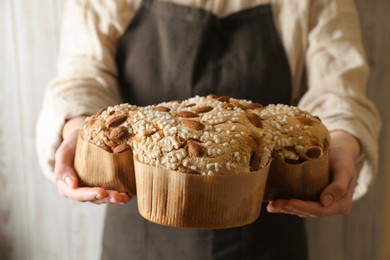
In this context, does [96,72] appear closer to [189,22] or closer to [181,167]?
[189,22]

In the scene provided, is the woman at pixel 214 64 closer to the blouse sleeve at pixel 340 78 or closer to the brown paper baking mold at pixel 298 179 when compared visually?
the blouse sleeve at pixel 340 78

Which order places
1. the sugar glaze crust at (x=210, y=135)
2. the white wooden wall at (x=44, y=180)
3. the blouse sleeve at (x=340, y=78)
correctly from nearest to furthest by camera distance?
the sugar glaze crust at (x=210, y=135)
the blouse sleeve at (x=340, y=78)
the white wooden wall at (x=44, y=180)

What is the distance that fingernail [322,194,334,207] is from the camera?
76cm

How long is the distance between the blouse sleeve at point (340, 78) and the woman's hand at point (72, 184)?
0.43 meters

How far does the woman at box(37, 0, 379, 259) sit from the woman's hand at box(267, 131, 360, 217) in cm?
15

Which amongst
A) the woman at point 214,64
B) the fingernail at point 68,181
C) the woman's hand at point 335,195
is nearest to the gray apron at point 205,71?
the woman at point 214,64

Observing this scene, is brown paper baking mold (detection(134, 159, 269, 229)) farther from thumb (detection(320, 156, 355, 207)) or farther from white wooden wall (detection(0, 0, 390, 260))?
white wooden wall (detection(0, 0, 390, 260))

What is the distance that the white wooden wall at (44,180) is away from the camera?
1.42 m

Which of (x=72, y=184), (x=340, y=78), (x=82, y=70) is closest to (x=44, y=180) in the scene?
(x=82, y=70)

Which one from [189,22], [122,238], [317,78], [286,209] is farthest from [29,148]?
[286,209]

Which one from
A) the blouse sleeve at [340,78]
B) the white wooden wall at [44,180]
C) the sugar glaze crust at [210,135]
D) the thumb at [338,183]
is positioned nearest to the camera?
the sugar glaze crust at [210,135]

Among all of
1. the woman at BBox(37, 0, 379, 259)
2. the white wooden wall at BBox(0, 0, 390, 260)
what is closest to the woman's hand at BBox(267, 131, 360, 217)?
the woman at BBox(37, 0, 379, 259)

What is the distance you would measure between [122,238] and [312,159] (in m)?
0.55

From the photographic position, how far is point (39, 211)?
157cm
